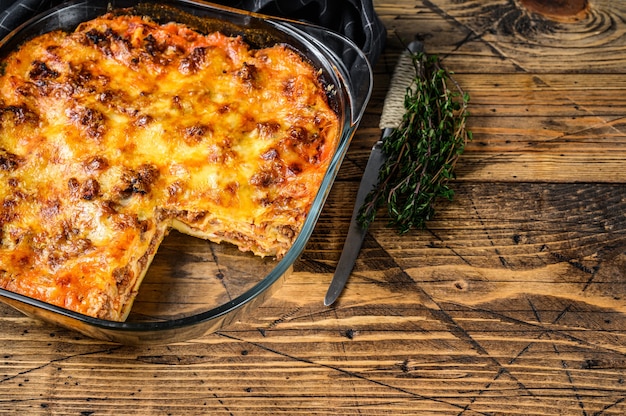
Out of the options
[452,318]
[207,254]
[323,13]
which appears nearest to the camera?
[452,318]

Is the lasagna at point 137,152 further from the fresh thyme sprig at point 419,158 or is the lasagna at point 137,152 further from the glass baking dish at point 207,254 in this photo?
the fresh thyme sprig at point 419,158

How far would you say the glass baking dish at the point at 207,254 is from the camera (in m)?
2.40

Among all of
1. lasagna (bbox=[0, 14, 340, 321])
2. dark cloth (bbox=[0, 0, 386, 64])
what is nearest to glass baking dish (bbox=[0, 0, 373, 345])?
lasagna (bbox=[0, 14, 340, 321])

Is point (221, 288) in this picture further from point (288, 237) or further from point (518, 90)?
point (518, 90)

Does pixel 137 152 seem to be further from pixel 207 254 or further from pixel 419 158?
pixel 419 158

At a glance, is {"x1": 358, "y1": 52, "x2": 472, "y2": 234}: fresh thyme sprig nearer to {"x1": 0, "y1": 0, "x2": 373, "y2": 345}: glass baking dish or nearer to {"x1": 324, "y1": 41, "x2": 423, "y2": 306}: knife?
{"x1": 324, "y1": 41, "x2": 423, "y2": 306}: knife

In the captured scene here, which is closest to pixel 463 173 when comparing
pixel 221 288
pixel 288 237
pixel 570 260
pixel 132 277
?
pixel 570 260

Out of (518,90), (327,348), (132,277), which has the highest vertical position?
(518,90)

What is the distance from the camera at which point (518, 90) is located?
11.6 ft

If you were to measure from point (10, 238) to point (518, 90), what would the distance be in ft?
8.11

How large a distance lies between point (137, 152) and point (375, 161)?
3.35 feet

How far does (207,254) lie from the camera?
296 cm

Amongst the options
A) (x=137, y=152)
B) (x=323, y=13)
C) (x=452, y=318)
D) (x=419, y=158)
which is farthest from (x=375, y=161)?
(x=137, y=152)

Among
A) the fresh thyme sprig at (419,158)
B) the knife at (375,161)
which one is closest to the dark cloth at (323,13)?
the knife at (375,161)
